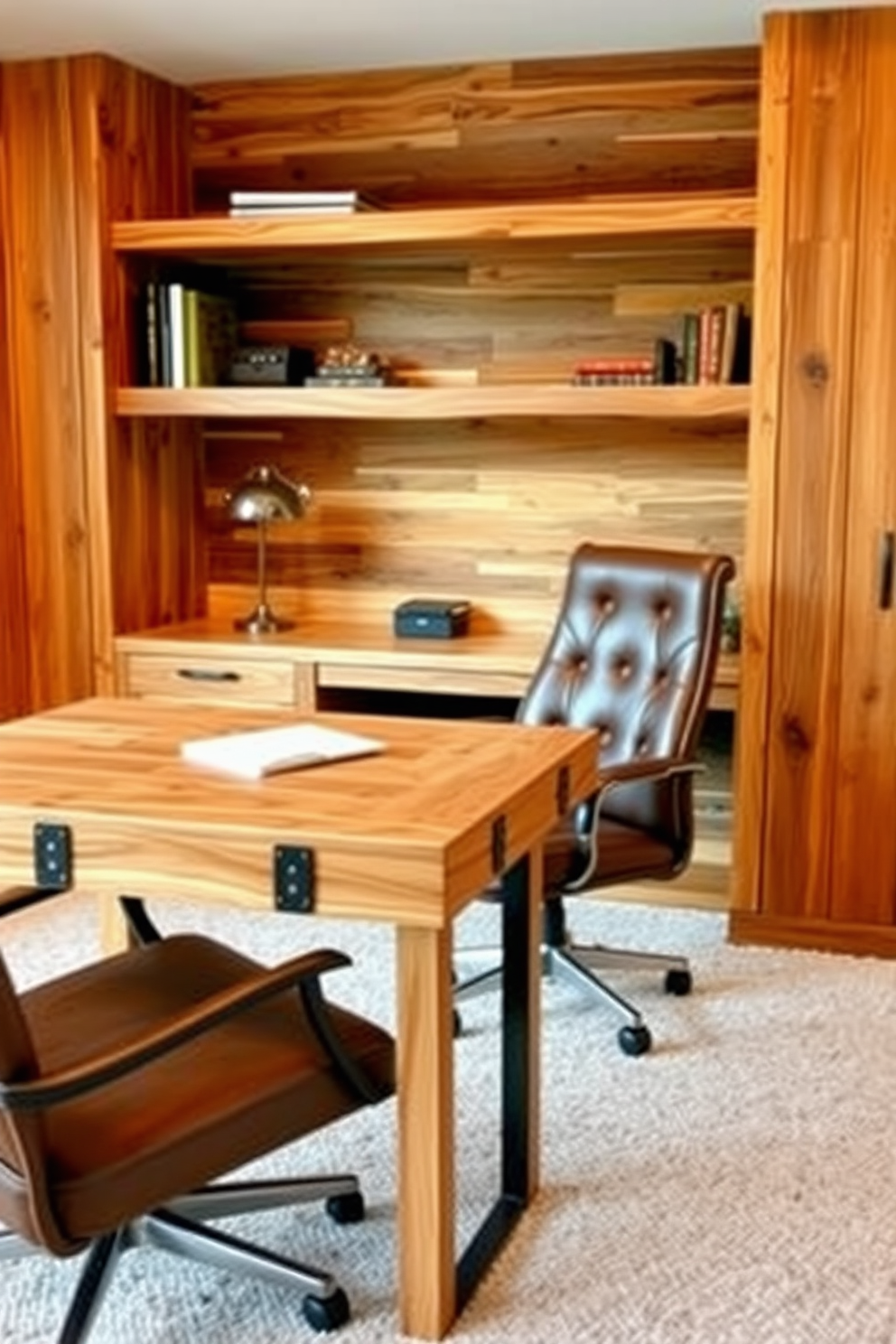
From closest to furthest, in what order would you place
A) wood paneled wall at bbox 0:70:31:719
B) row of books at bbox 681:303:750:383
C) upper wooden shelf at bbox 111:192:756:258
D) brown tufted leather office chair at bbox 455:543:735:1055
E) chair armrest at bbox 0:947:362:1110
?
chair armrest at bbox 0:947:362:1110 → brown tufted leather office chair at bbox 455:543:735:1055 → upper wooden shelf at bbox 111:192:756:258 → row of books at bbox 681:303:750:383 → wood paneled wall at bbox 0:70:31:719

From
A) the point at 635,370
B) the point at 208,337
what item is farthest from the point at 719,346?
the point at 208,337

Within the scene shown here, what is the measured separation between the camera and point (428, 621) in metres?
4.27

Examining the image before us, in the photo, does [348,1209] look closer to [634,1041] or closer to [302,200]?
[634,1041]

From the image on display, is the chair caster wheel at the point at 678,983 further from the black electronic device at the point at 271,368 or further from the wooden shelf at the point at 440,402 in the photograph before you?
the black electronic device at the point at 271,368

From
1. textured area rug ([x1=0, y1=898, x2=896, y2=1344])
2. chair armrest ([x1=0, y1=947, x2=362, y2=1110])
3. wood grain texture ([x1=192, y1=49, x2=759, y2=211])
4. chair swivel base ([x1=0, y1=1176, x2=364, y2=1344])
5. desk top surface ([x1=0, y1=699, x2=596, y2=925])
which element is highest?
wood grain texture ([x1=192, y1=49, x2=759, y2=211])

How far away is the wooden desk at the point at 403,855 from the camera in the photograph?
199 cm

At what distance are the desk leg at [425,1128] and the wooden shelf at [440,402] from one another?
208 cm

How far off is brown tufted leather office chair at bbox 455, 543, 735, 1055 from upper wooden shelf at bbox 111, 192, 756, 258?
82cm

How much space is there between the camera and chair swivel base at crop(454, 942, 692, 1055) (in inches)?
132

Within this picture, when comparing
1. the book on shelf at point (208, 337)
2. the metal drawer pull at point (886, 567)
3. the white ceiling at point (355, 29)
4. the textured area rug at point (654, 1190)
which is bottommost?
the textured area rug at point (654, 1190)

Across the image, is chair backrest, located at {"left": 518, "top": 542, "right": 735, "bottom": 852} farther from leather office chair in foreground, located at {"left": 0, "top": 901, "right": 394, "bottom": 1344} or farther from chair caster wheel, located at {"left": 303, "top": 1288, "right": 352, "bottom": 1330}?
chair caster wheel, located at {"left": 303, "top": 1288, "right": 352, "bottom": 1330}

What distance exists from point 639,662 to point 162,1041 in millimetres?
1902

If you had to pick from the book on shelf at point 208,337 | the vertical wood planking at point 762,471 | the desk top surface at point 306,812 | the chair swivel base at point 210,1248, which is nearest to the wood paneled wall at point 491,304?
the book on shelf at point 208,337

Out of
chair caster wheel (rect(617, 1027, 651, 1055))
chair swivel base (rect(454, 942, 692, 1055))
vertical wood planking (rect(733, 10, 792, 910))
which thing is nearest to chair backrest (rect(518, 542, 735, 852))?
vertical wood planking (rect(733, 10, 792, 910))
